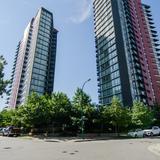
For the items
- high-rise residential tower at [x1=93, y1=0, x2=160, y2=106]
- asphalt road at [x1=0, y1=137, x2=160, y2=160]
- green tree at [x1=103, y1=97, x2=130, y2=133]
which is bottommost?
asphalt road at [x1=0, y1=137, x2=160, y2=160]

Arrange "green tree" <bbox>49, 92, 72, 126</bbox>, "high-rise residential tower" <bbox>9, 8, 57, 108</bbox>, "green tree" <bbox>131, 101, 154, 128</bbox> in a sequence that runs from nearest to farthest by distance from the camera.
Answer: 1. "green tree" <bbox>49, 92, 72, 126</bbox>
2. "green tree" <bbox>131, 101, 154, 128</bbox>
3. "high-rise residential tower" <bbox>9, 8, 57, 108</bbox>

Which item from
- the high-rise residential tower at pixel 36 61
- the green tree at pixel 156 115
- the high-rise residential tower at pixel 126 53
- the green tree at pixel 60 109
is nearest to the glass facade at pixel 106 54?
the high-rise residential tower at pixel 126 53

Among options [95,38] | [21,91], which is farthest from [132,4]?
[21,91]

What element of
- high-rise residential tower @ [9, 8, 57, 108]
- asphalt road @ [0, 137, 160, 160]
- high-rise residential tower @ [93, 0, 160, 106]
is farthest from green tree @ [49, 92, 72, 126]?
high-rise residential tower @ [9, 8, 57, 108]

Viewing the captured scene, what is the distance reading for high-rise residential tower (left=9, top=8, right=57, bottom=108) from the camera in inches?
4333

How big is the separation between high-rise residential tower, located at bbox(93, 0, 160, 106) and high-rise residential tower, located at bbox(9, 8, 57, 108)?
26947 millimetres

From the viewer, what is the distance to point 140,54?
102 metres

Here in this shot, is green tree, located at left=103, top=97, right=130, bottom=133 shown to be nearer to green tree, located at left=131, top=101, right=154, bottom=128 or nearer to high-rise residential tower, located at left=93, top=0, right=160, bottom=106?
green tree, located at left=131, top=101, right=154, bottom=128

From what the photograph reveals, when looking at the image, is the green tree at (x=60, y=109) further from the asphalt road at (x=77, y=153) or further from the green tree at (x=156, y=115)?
the green tree at (x=156, y=115)

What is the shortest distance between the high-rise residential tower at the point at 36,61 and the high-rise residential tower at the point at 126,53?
1061 inches

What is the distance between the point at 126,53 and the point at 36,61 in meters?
44.2

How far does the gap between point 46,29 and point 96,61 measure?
3508 cm

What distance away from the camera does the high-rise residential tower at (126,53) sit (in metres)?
90.9

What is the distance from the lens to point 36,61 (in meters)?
113
